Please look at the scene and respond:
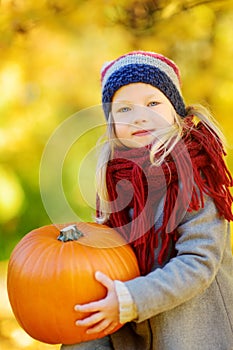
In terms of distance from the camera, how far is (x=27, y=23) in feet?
8.18

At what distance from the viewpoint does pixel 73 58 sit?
2.48 metres

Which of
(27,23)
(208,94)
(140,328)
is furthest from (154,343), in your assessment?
(27,23)

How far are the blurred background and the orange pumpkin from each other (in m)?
0.99

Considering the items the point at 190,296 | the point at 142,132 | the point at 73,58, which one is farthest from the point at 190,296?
the point at 73,58

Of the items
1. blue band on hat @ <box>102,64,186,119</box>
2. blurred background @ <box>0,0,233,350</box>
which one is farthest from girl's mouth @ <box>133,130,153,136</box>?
blurred background @ <box>0,0,233,350</box>

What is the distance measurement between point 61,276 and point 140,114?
0.45 metres

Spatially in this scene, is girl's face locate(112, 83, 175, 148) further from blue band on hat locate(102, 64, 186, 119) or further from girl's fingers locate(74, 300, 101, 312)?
girl's fingers locate(74, 300, 101, 312)

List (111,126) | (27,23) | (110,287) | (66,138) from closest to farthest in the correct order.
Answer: (110,287), (111,126), (66,138), (27,23)

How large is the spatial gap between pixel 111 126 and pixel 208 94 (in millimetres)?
894

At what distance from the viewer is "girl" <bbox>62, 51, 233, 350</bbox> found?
1.37 metres

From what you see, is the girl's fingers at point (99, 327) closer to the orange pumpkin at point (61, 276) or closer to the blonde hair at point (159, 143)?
the orange pumpkin at point (61, 276)

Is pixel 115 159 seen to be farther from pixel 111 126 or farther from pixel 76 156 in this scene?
pixel 76 156

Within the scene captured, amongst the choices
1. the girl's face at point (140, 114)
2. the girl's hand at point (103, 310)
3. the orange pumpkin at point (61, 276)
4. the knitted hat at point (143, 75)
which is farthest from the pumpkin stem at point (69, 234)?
the knitted hat at point (143, 75)

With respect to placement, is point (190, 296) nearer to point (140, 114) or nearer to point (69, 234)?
point (69, 234)
